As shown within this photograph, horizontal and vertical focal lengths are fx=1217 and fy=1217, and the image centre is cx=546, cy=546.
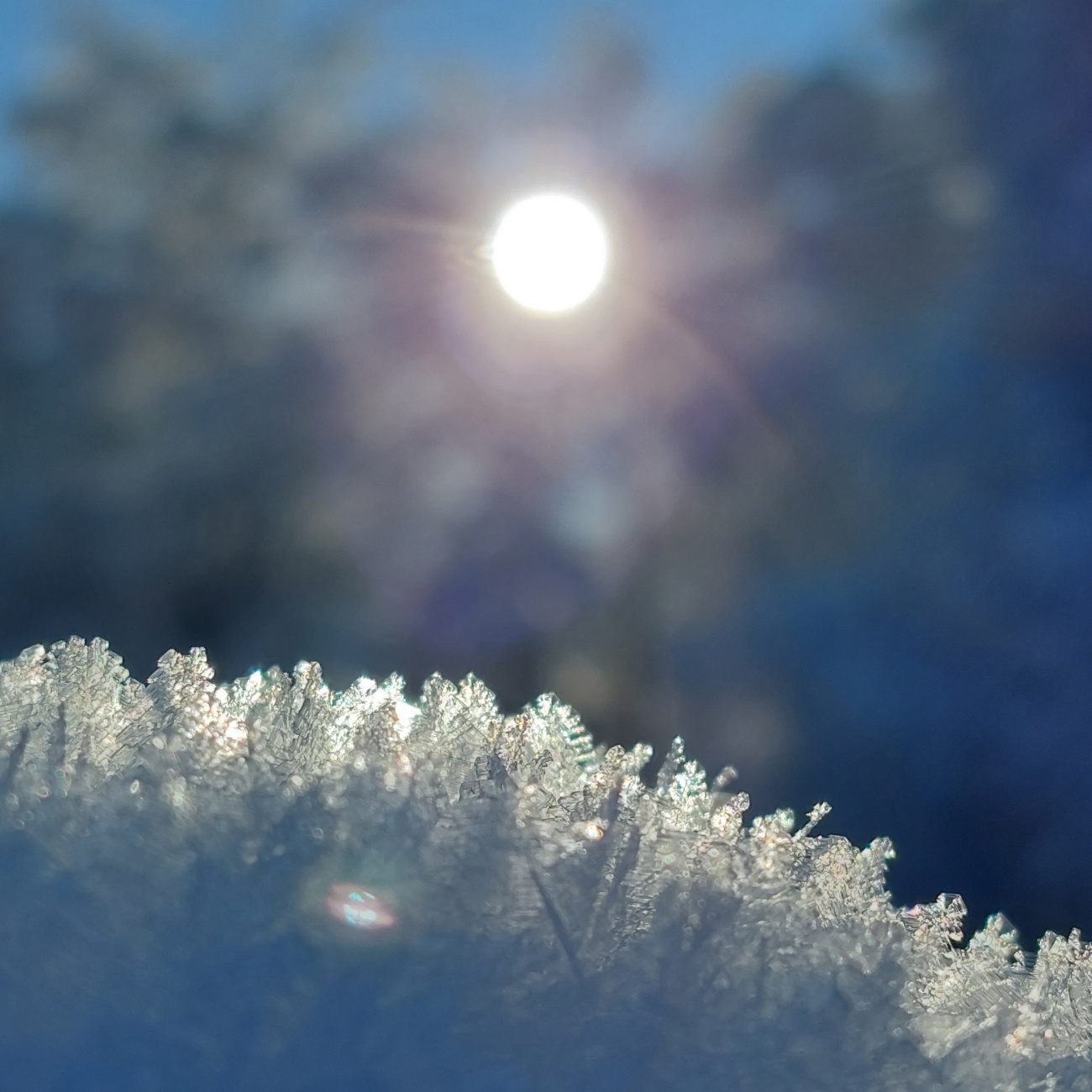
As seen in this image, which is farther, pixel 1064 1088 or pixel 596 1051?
Answer: pixel 1064 1088

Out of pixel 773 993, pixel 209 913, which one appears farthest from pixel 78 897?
pixel 773 993

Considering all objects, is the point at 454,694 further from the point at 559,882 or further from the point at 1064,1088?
the point at 1064,1088

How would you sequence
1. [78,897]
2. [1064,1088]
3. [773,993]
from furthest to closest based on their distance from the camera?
[1064,1088] → [773,993] → [78,897]

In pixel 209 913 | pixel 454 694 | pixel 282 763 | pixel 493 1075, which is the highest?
pixel 454 694

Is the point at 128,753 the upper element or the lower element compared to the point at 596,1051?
upper

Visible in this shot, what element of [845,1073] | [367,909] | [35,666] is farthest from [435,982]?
[35,666]

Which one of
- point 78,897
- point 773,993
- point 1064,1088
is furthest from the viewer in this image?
point 1064,1088
